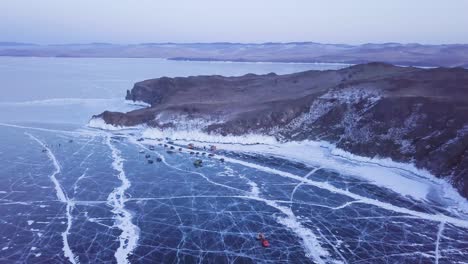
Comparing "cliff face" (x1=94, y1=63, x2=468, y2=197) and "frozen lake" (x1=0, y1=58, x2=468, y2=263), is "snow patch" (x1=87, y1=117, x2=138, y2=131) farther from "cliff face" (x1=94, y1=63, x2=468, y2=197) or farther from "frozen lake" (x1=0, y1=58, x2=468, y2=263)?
"frozen lake" (x1=0, y1=58, x2=468, y2=263)

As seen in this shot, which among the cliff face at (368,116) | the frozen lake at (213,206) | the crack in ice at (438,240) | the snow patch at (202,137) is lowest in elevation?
the crack in ice at (438,240)

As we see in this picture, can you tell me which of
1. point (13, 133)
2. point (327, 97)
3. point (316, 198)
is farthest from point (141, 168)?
point (327, 97)

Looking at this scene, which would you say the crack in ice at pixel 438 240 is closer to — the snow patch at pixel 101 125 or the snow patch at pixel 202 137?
the snow patch at pixel 202 137

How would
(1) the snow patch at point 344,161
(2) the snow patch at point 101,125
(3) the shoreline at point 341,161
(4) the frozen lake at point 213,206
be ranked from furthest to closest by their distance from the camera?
(2) the snow patch at point 101,125 → (1) the snow patch at point 344,161 → (3) the shoreline at point 341,161 → (4) the frozen lake at point 213,206

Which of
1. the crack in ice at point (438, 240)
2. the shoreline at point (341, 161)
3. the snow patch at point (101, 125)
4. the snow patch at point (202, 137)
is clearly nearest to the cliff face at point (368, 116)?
the snow patch at point (101, 125)

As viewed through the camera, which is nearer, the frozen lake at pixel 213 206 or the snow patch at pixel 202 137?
the frozen lake at pixel 213 206

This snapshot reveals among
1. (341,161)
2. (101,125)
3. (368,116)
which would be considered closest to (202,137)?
(101,125)

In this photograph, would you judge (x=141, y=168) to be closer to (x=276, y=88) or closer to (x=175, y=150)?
(x=175, y=150)
